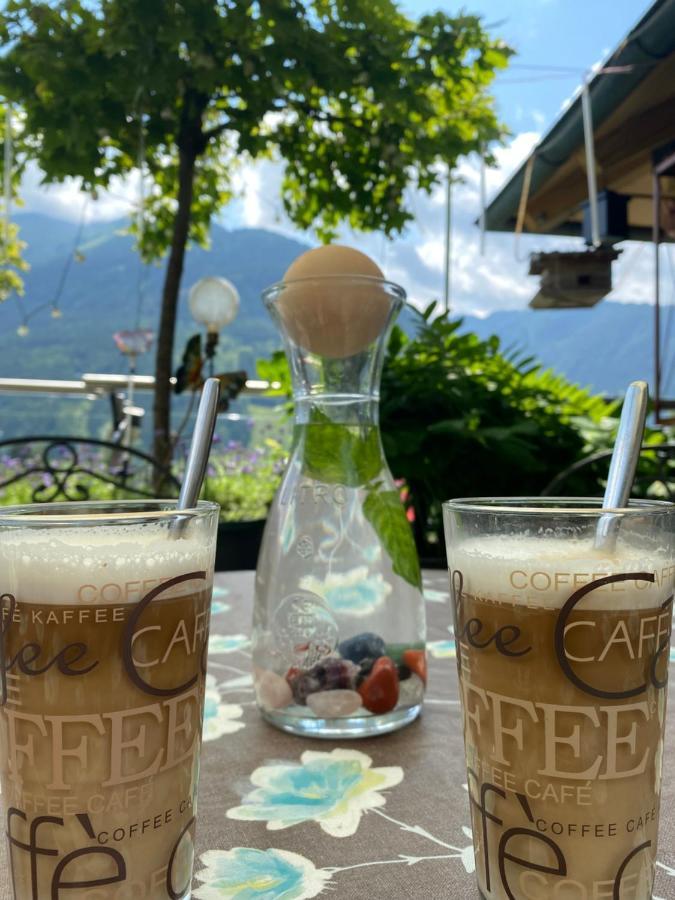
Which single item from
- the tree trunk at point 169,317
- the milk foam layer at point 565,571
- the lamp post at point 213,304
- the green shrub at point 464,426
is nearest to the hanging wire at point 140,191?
the tree trunk at point 169,317

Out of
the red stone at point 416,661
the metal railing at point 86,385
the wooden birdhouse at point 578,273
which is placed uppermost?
the wooden birdhouse at point 578,273

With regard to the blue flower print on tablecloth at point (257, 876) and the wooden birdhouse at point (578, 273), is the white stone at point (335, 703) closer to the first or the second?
the blue flower print on tablecloth at point (257, 876)

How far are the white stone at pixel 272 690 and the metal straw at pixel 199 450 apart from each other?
0.26 meters

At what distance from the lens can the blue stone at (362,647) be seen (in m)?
0.61

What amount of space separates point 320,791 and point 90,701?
240mm

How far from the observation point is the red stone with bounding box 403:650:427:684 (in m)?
0.63

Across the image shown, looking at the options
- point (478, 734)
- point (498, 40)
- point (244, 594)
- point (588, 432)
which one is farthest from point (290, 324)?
point (498, 40)

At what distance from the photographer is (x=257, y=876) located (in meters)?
0.39

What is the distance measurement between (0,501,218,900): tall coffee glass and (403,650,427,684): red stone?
0.32 metres

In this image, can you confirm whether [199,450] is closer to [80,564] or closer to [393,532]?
[80,564]

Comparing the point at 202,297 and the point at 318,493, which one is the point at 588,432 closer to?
the point at 318,493

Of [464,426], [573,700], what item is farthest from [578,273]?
[573,700]

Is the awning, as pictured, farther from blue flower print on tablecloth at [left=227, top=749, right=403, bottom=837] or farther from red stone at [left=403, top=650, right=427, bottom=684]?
blue flower print on tablecloth at [left=227, top=749, right=403, bottom=837]

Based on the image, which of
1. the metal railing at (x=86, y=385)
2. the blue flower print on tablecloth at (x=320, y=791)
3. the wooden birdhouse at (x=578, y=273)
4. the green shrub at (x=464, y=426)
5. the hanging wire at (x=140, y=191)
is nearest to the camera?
the blue flower print on tablecloth at (x=320, y=791)
